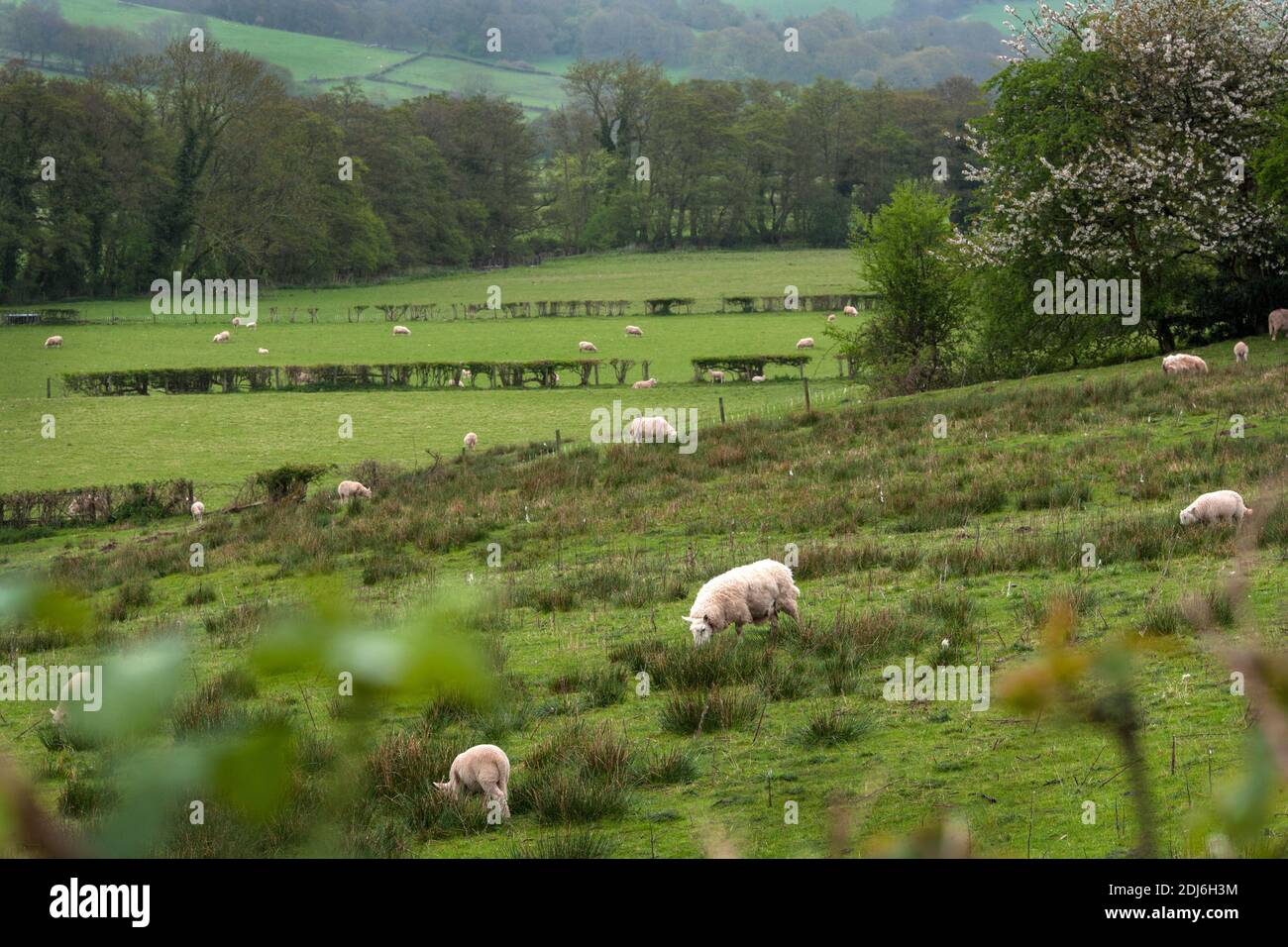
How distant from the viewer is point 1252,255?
34.3m

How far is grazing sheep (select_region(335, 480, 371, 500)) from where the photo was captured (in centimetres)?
2652

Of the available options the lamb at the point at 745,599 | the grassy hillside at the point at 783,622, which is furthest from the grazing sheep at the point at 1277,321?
the lamb at the point at 745,599

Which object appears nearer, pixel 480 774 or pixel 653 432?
pixel 480 774

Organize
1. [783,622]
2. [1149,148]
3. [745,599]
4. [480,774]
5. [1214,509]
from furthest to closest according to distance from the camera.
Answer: [1149,148]
[1214,509]
[783,622]
[745,599]
[480,774]

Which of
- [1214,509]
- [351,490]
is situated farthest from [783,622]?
[351,490]

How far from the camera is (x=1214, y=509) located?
1384 cm

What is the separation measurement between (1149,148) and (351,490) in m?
22.5

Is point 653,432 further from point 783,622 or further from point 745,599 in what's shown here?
point 745,599

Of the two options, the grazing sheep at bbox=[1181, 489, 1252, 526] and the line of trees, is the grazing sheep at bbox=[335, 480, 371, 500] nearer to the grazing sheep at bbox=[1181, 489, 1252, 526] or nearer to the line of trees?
the grazing sheep at bbox=[1181, 489, 1252, 526]

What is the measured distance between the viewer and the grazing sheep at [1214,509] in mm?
13742

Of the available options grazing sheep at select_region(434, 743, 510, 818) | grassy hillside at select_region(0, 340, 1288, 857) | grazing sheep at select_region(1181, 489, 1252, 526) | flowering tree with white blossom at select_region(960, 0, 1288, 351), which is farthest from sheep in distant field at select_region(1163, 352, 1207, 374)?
grazing sheep at select_region(434, 743, 510, 818)

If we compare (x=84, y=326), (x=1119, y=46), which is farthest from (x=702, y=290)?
(x=1119, y=46)
